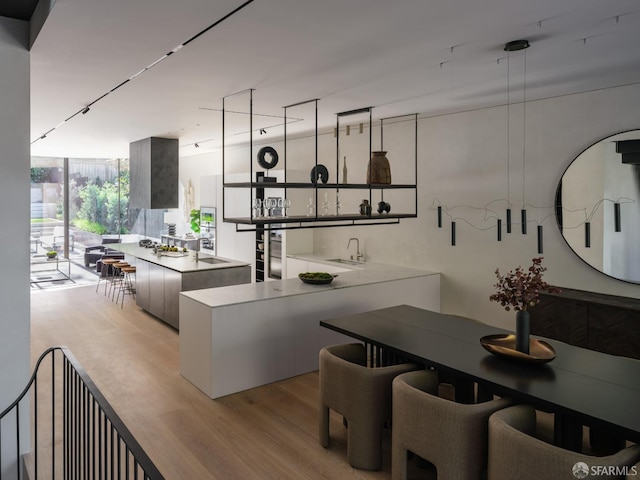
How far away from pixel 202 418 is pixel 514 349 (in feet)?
8.13

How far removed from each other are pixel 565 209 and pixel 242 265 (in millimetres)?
4165

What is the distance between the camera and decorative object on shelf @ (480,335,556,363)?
115 inches

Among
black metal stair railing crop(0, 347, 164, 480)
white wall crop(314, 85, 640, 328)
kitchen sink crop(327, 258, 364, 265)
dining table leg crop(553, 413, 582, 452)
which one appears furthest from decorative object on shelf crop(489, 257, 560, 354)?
kitchen sink crop(327, 258, 364, 265)

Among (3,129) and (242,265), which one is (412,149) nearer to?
(242,265)

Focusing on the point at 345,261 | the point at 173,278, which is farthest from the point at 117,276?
the point at 345,261

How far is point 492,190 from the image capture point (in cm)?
550

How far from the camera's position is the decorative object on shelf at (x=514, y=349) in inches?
115

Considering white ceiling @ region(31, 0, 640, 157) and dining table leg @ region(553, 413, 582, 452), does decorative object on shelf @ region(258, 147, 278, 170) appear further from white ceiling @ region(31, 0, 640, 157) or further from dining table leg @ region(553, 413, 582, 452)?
dining table leg @ region(553, 413, 582, 452)

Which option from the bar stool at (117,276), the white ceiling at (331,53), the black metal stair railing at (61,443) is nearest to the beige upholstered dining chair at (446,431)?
the black metal stair railing at (61,443)

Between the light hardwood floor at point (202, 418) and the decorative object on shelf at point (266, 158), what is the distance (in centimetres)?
210

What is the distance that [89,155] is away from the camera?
36.3 feet

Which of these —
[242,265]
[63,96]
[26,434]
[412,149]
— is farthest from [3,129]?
[412,149]

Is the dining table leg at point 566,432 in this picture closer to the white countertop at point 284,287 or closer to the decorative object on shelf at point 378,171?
the decorative object on shelf at point 378,171

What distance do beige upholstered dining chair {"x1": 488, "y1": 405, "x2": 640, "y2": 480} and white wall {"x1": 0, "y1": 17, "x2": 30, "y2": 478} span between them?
3.21m
